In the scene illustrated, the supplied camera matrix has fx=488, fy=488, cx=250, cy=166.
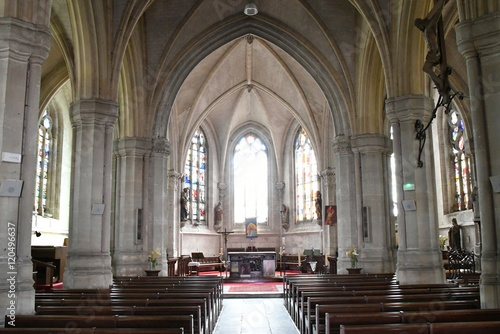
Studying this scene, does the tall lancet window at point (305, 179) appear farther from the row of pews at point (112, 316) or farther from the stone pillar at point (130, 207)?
Result: the row of pews at point (112, 316)

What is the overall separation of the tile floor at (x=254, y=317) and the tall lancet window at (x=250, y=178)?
14.9m

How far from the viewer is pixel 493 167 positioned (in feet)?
23.2

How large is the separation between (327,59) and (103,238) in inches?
396

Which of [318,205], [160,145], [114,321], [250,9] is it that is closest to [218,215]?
[318,205]

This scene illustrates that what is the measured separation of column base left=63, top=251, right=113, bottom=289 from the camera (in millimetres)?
10578

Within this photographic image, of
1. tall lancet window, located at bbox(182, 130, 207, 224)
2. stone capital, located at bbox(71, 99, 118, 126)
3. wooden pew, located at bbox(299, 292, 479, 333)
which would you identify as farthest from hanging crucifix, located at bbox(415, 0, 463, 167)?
tall lancet window, located at bbox(182, 130, 207, 224)

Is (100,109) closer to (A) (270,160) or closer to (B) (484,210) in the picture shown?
(B) (484,210)

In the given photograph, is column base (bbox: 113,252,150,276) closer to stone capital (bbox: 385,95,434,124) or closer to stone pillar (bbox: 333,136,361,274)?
stone pillar (bbox: 333,136,361,274)

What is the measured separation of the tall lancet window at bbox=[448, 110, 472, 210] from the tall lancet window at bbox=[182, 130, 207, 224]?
42.7ft

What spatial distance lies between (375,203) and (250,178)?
14.3m

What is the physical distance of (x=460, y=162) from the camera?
66.8ft

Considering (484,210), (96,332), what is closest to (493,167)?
(484,210)

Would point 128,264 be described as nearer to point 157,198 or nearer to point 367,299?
point 157,198

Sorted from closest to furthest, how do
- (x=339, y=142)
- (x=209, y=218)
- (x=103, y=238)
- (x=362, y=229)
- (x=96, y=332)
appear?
1. (x=96, y=332)
2. (x=103, y=238)
3. (x=362, y=229)
4. (x=339, y=142)
5. (x=209, y=218)
